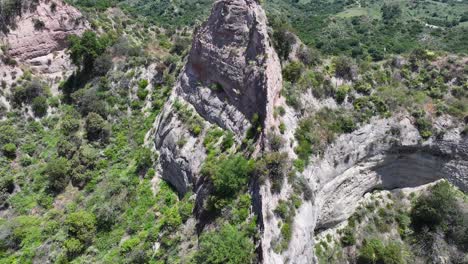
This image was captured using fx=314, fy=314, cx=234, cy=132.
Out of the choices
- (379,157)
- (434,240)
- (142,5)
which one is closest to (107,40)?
(379,157)

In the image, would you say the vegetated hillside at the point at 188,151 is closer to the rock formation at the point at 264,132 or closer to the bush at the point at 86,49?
the bush at the point at 86,49

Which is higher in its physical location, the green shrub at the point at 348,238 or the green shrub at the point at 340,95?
the green shrub at the point at 340,95

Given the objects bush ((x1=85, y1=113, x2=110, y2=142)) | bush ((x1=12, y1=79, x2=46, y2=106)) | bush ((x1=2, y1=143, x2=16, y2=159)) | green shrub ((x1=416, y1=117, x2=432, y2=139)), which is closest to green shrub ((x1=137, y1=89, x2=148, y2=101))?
bush ((x1=85, y1=113, x2=110, y2=142))

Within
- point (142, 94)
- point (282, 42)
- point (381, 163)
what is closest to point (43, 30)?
point (142, 94)

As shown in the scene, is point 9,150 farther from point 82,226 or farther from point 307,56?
point 307,56

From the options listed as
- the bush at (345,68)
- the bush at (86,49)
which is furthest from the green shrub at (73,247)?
the bush at (345,68)

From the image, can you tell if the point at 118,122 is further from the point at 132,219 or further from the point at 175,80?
the point at 132,219

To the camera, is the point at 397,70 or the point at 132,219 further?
the point at 397,70
